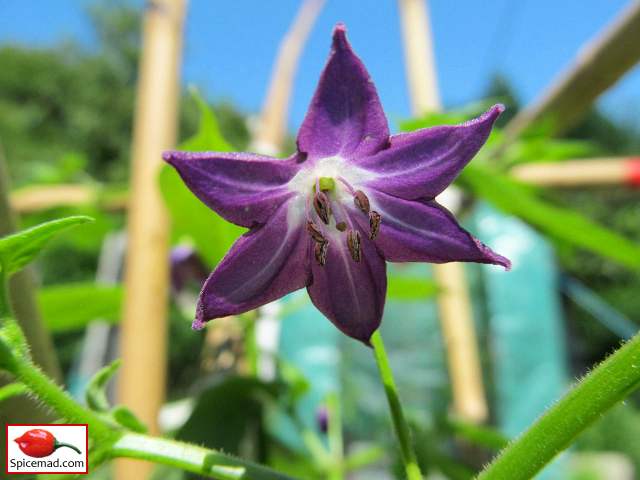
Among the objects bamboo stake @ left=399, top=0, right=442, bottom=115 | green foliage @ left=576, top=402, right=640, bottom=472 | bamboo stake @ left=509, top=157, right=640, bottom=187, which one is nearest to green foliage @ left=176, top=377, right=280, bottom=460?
bamboo stake @ left=509, top=157, right=640, bottom=187

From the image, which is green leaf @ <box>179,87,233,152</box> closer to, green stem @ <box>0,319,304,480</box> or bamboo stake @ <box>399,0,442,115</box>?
green stem @ <box>0,319,304,480</box>

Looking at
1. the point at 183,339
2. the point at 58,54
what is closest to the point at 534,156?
the point at 183,339

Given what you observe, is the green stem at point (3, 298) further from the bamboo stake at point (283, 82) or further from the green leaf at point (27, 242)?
the bamboo stake at point (283, 82)

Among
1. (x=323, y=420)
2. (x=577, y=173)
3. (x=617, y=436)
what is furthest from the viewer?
(x=617, y=436)

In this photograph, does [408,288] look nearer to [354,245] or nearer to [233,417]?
[233,417]

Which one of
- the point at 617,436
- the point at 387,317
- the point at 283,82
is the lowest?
the point at 617,436

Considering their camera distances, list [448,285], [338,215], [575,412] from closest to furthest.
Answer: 1. [575,412]
2. [338,215]
3. [448,285]

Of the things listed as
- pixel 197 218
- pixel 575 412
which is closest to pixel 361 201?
pixel 575 412

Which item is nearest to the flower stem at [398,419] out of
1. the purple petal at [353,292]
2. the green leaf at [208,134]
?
the purple petal at [353,292]
